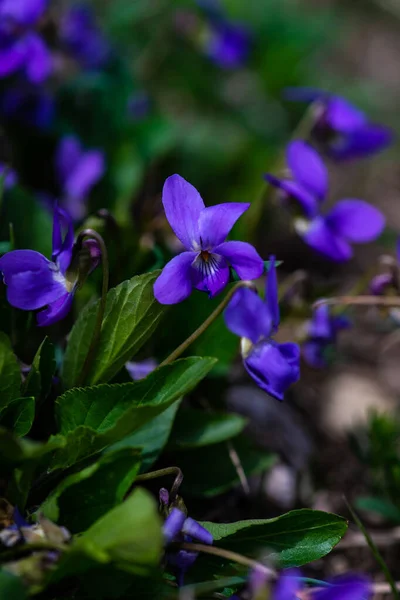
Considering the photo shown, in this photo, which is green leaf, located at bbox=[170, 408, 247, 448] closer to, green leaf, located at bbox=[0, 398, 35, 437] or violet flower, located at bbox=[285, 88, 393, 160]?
green leaf, located at bbox=[0, 398, 35, 437]

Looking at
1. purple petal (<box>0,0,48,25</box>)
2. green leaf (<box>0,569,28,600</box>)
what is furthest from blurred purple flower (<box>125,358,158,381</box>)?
purple petal (<box>0,0,48,25</box>)

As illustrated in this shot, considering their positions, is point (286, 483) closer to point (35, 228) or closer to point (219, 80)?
point (35, 228)

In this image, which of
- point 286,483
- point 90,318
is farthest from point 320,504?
point 90,318

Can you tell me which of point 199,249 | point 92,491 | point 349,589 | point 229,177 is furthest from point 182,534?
point 229,177

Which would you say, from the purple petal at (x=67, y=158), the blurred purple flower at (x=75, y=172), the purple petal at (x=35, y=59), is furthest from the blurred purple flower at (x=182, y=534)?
the purple petal at (x=35, y=59)

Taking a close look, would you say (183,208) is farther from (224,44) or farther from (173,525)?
(224,44)
